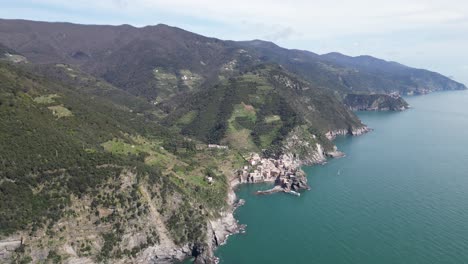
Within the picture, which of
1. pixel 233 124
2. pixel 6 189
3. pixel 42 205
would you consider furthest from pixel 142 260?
pixel 233 124

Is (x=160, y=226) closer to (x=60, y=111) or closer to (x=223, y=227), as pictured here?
(x=223, y=227)

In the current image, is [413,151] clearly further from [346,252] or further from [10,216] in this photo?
[10,216]

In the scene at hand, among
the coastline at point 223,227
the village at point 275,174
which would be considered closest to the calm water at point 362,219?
the coastline at point 223,227

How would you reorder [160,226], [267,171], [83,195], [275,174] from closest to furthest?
[83,195], [160,226], [267,171], [275,174]

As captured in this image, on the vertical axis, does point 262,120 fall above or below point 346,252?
above

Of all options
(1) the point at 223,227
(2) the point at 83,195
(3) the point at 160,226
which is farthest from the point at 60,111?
(1) the point at 223,227

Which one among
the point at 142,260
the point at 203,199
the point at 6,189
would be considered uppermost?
the point at 6,189
